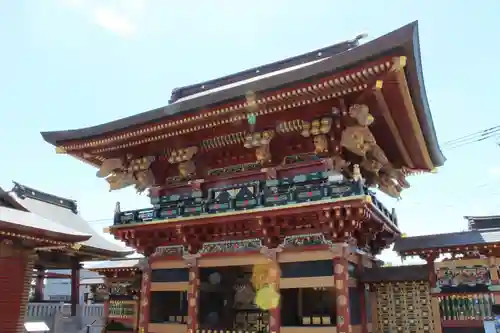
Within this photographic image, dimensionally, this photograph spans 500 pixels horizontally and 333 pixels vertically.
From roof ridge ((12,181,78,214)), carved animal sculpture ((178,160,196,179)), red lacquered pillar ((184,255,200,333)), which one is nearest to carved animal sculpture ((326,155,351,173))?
carved animal sculpture ((178,160,196,179))

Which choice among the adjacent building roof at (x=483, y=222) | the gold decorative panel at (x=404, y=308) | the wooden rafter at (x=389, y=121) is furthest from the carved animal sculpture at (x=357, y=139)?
the adjacent building roof at (x=483, y=222)

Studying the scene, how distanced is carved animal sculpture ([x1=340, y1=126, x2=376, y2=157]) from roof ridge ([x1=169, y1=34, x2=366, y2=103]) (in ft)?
13.5

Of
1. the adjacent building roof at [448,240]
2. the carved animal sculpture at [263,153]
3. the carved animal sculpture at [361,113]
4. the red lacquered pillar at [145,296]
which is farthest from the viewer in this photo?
the red lacquered pillar at [145,296]

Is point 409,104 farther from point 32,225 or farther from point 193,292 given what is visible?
point 32,225

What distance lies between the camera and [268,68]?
19.1 m

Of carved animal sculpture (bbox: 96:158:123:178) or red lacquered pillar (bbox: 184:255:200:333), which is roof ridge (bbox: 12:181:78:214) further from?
red lacquered pillar (bbox: 184:255:200:333)

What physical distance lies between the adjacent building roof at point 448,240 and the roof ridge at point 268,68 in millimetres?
7196

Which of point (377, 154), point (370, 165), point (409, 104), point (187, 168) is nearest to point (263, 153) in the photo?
point (187, 168)

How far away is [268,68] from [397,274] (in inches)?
401

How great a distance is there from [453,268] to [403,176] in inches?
237

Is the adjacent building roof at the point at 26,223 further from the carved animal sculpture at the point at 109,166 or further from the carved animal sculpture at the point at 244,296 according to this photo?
the carved animal sculpture at the point at 244,296

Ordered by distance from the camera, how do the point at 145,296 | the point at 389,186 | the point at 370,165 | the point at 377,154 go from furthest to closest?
1. the point at 389,186
2. the point at 145,296
3. the point at 370,165
4. the point at 377,154

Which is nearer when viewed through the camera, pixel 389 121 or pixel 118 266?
pixel 389 121

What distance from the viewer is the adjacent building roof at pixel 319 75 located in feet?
34.8
